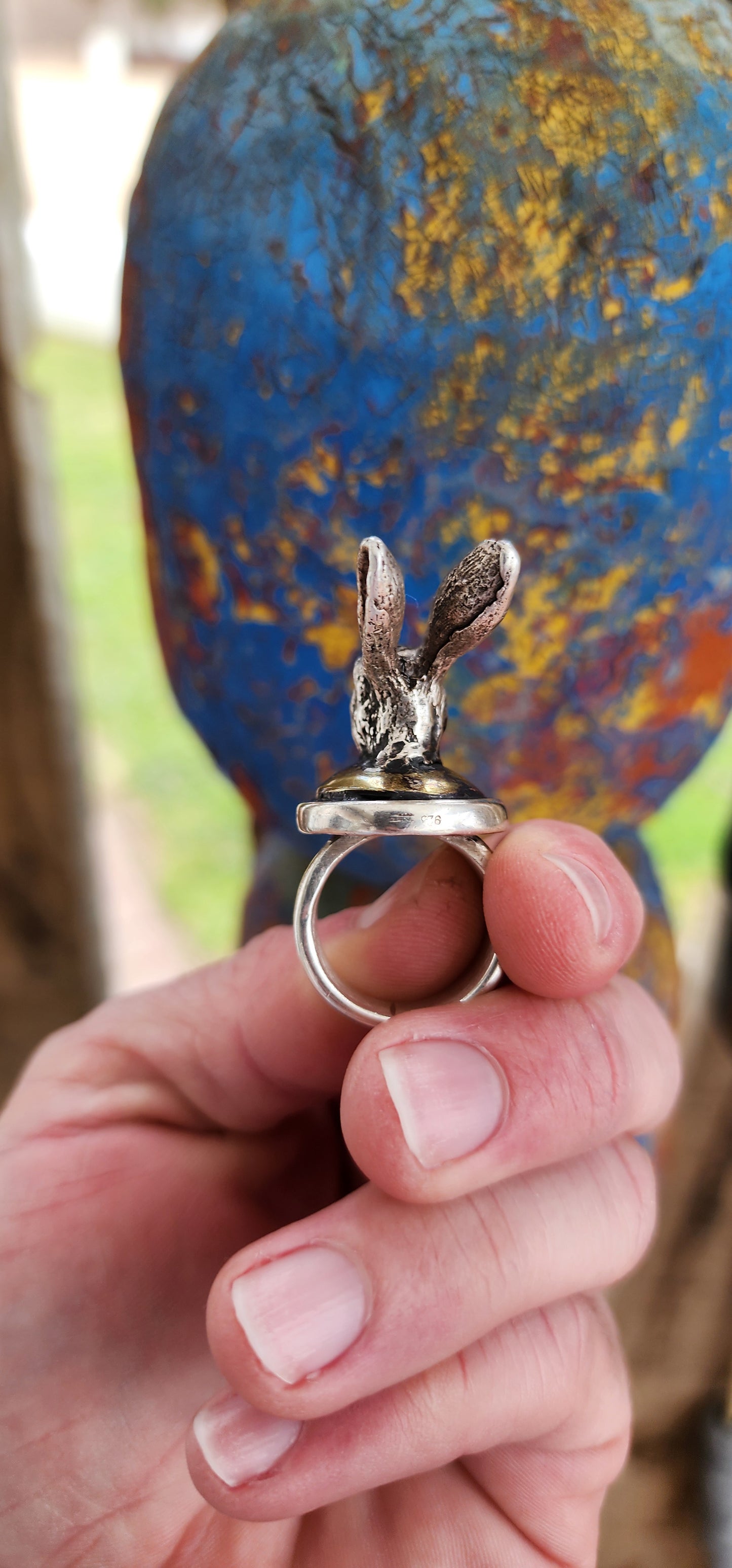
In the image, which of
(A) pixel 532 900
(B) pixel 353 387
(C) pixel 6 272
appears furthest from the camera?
(C) pixel 6 272

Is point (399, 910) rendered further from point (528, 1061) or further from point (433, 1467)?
point (433, 1467)

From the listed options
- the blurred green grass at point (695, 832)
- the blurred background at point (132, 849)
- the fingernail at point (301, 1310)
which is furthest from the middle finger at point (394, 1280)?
the blurred green grass at point (695, 832)

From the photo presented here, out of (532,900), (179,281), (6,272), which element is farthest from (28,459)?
(532,900)

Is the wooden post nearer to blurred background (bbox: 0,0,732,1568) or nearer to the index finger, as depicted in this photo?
blurred background (bbox: 0,0,732,1568)

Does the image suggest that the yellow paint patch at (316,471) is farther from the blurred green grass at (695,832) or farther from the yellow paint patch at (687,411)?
the blurred green grass at (695,832)

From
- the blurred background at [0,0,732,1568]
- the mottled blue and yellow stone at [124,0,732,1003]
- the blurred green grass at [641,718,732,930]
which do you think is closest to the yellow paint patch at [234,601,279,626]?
the mottled blue and yellow stone at [124,0,732,1003]
